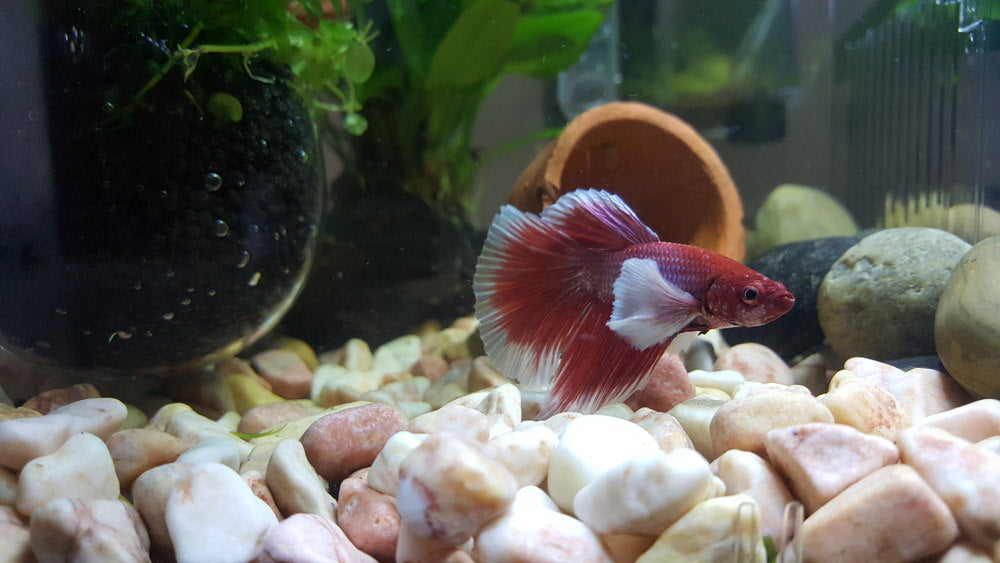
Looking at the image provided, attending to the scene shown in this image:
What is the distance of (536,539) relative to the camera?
94cm

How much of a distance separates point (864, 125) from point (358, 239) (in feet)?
7.42

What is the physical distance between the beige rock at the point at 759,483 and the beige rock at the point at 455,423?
444 mm

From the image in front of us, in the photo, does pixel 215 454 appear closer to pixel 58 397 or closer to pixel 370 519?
pixel 370 519

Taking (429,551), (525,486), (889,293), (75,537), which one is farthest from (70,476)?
(889,293)

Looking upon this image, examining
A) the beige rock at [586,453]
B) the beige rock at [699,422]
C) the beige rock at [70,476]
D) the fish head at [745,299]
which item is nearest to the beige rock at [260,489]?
the beige rock at [70,476]

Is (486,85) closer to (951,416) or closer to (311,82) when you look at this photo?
(311,82)

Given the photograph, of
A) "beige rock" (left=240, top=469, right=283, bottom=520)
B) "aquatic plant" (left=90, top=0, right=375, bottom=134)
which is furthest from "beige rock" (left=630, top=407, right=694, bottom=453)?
"aquatic plant" (left=90, top=0, right=375, bottom=134)

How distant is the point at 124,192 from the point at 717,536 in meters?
1.64

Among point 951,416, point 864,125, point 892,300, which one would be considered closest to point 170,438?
point 951,416

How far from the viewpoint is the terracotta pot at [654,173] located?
241cm

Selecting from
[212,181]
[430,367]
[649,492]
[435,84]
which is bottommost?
[430,367]

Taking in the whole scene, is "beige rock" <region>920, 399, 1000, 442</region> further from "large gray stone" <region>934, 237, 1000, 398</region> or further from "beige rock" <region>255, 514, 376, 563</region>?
"beige rock" <region>255, 514, 376, 563</region>

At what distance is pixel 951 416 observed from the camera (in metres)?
1.29

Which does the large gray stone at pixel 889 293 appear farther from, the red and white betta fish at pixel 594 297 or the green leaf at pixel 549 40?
the green leaf at pixel 549 40
